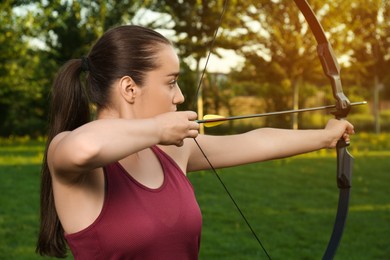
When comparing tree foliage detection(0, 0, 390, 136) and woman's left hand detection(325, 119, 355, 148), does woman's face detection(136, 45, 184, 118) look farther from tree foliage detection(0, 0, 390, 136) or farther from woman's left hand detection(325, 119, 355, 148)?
tree foliage detection(0, 0, 390, 136)

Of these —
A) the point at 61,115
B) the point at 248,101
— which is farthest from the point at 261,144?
the point at 248,101

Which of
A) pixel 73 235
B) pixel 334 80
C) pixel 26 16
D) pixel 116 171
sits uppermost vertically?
pixel 26 16

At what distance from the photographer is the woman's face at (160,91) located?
5.01 ft

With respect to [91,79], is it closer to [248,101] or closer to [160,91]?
[160,91]

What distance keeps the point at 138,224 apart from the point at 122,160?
165 mm

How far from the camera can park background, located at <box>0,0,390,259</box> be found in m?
4.70

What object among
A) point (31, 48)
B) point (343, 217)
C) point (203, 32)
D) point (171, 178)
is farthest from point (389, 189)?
point (31, 48)

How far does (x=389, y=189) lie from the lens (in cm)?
666

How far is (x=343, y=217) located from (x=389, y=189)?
4.84 metres

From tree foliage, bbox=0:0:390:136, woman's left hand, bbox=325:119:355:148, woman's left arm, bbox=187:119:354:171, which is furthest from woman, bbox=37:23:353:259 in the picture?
tree foliage, bbox=0:0:390:136

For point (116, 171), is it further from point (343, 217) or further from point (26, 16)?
point (26, 16)

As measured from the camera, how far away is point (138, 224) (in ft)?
4.84

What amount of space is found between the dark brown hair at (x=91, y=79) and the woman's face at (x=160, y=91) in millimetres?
15

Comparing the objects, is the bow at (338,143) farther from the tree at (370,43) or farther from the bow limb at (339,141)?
the tree at (370,43)
